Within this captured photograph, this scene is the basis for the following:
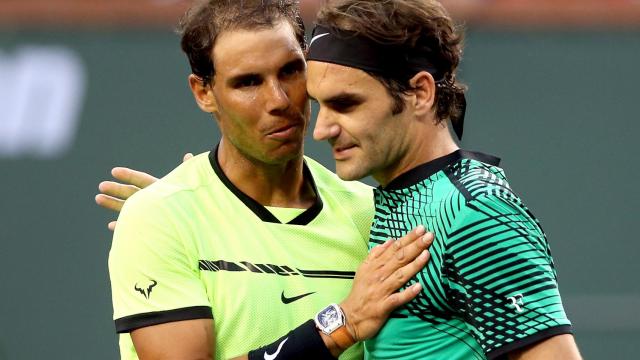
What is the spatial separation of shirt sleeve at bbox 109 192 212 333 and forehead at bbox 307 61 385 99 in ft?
1.96

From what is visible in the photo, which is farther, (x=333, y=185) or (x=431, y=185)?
(x=333, y=185)

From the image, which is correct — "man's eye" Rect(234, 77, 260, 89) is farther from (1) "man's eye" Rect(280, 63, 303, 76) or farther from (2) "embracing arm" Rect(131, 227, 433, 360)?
(2) "embracing arm" Rect(131, 227, 433, 360)

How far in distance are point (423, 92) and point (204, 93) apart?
855mm

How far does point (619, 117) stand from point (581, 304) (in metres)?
1.24

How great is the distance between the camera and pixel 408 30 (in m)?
3.36

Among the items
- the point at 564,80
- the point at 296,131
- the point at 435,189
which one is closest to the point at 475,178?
the point at 435,189

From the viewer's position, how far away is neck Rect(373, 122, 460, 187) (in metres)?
3.36

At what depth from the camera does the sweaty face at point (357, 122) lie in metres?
3.32

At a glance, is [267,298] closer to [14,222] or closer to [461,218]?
[461,218]

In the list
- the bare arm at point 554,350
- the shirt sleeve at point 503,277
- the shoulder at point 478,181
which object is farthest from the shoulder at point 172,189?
the bare arm at point 554,350

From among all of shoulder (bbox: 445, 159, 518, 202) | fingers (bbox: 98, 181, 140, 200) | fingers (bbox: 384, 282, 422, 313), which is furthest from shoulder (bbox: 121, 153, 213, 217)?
shoulder (bbox: 445, 159, 518, 202)

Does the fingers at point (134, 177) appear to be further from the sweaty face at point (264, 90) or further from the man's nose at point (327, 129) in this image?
the man's nose at point (327, 129)

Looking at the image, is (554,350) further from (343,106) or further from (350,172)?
(343,106)

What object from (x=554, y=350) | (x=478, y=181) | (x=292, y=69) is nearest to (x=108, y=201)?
(x=292, y=69)
